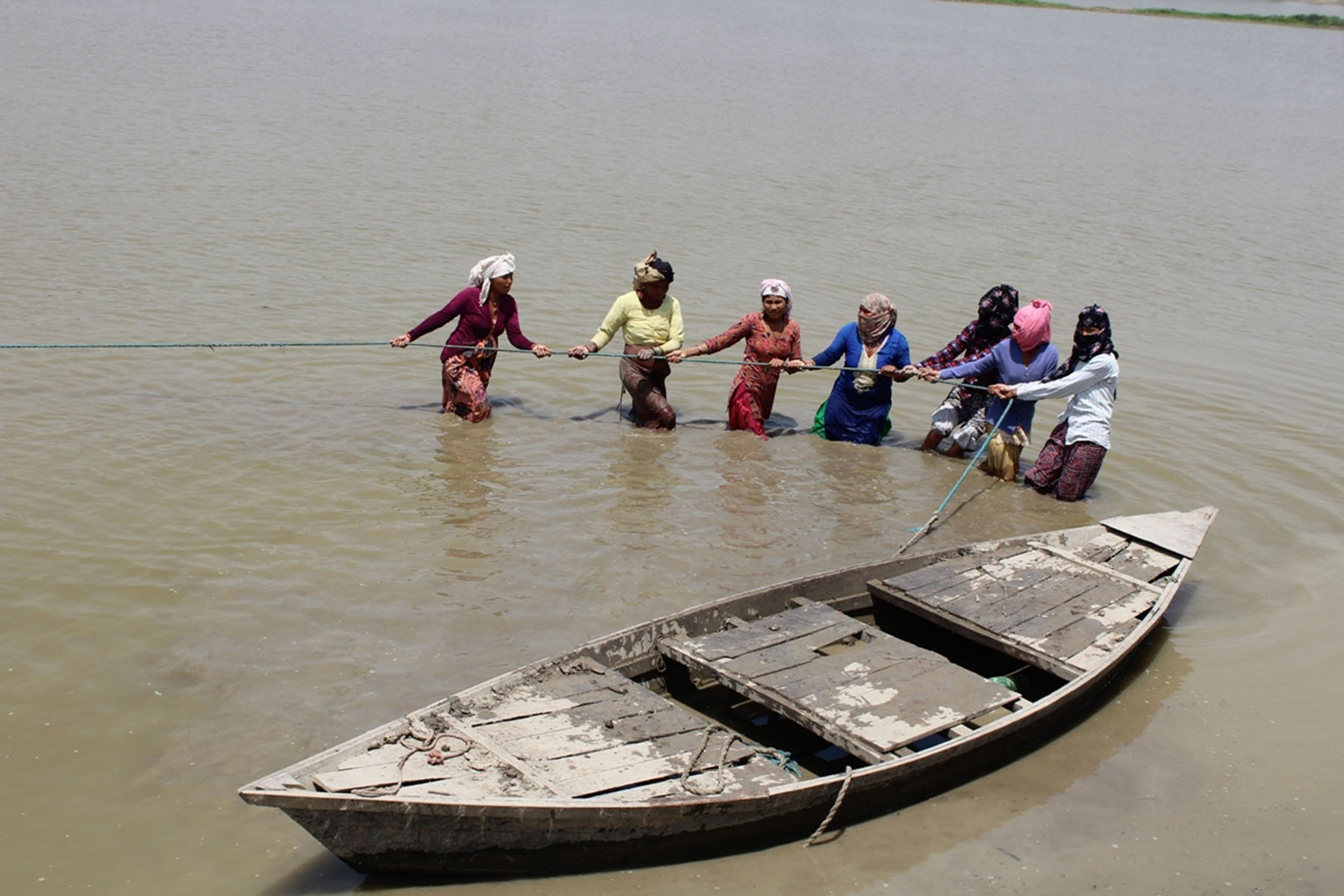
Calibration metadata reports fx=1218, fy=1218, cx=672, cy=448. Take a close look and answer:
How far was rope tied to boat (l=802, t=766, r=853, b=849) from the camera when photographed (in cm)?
464

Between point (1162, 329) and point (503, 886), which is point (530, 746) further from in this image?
point (1162, 329)

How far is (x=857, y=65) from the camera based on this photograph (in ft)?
105

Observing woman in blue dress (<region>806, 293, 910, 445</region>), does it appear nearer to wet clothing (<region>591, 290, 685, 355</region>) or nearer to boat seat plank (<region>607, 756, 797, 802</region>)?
wet clothing (<region>591, 290, 685, 355</region>)

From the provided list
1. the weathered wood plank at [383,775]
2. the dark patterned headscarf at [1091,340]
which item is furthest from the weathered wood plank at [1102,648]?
the weathered wood plank at [383,775]

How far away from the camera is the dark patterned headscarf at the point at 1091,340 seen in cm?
808

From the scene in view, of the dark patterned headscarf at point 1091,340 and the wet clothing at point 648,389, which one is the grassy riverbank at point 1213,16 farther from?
the dark patterned headscarf at point 1091,340

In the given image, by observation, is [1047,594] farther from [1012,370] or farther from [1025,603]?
[1012,370]

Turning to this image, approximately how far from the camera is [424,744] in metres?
4.44

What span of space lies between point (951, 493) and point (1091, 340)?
56.0 inches

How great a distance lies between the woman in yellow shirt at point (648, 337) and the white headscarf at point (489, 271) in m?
0.76

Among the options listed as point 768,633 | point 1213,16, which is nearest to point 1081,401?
point 768,633

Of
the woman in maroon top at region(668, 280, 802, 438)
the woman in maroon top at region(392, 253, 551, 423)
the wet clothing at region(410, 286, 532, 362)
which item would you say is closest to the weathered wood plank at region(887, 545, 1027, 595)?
the woman in maroon top at region(668, 280, 802, 438)

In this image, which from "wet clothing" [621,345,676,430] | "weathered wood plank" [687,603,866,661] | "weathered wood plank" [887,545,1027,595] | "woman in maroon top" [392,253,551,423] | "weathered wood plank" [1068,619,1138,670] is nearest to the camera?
"weathered wood plank" [687,603,866,661]

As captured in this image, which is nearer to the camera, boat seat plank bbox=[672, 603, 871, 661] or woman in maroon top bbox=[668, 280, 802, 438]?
boat seat plank bbox=[672, 603, 871, 661]
